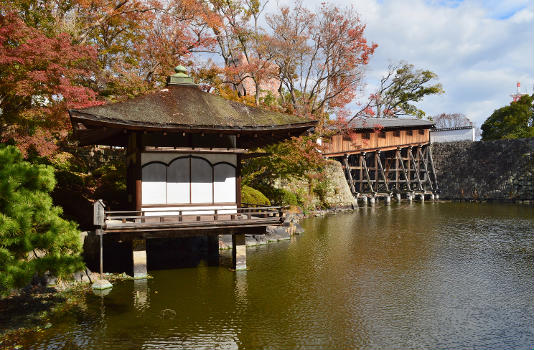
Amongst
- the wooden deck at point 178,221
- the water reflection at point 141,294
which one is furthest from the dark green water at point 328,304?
the wooden deck at point 178,221

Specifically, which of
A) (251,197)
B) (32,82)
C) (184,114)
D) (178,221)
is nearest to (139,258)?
(178,221)

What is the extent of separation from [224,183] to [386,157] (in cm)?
3514

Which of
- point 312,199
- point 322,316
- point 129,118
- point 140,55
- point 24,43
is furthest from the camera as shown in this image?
point 312,199

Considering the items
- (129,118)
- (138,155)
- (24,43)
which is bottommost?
(138,155)

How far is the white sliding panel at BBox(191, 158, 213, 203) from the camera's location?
558 inches

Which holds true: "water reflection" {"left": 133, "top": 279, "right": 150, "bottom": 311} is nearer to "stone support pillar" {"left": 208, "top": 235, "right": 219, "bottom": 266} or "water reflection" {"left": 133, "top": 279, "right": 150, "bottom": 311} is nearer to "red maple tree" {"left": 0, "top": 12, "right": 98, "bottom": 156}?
"stone support pillar" {"left": 208, "top": 235, "right": 219, "bottom": 266}

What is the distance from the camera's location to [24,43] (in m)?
14.7

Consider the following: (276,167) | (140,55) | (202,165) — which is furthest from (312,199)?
(202,165)

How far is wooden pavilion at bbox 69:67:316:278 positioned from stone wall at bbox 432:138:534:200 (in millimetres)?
36725

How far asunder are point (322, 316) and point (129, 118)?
8.05 m

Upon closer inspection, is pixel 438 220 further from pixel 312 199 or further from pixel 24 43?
pixel 24 43

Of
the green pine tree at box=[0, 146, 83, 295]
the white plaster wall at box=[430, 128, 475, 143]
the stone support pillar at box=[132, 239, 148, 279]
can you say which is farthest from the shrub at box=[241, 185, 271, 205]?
the white plaster wall at box=[430, 128, 475, 143]

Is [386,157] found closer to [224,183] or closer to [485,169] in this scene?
[485,169]

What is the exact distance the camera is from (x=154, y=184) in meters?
13.8
